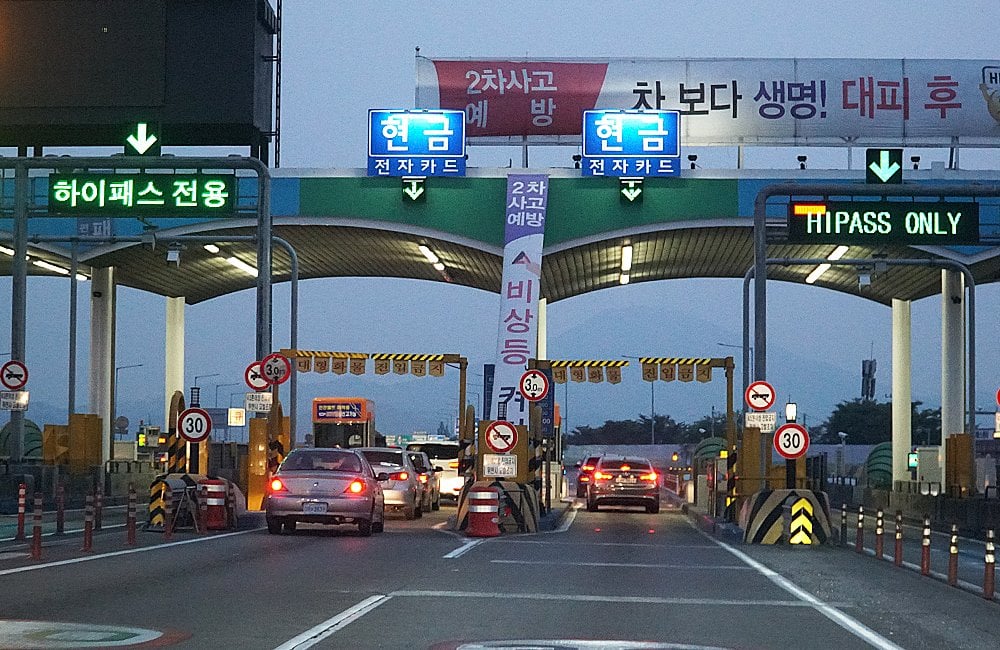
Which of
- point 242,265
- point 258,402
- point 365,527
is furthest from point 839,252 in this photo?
point 365,527

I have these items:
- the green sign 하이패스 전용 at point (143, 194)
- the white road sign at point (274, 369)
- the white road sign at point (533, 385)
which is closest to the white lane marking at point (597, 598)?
the white road sign at point (533, 385)

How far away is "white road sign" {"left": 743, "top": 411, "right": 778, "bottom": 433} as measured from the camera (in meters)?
27.5

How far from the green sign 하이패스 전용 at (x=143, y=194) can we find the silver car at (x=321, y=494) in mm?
6258

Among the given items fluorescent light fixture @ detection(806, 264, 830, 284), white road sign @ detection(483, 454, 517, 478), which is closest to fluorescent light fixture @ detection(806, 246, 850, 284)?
fluorescent light fixture @ detection(806, 264, 830, 284)

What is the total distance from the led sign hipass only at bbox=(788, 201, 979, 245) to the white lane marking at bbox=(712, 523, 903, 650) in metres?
7.07

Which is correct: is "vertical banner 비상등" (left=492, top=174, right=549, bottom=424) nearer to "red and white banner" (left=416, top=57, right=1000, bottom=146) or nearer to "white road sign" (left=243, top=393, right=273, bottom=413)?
"red and white banner" (left=416, top=57, right=1000, bottom=146)

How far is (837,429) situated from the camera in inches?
5625

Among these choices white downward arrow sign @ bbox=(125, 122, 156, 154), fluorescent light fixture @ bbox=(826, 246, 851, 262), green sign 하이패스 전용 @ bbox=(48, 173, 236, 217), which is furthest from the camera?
fluorescent light fixture @ bbox=(826, 246, 851, 262)

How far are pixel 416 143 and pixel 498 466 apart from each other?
45.0ft

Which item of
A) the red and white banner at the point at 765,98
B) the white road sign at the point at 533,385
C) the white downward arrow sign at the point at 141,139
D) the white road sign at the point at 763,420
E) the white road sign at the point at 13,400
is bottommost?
the white road sign at the point at 763,420

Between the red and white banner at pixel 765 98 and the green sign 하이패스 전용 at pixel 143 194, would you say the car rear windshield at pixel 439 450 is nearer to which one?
the red and white banner at pixel 765 98

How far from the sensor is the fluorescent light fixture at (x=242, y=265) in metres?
46.4

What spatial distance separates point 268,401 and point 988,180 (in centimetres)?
1943

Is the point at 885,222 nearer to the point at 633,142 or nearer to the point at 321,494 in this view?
the point at 321,494
